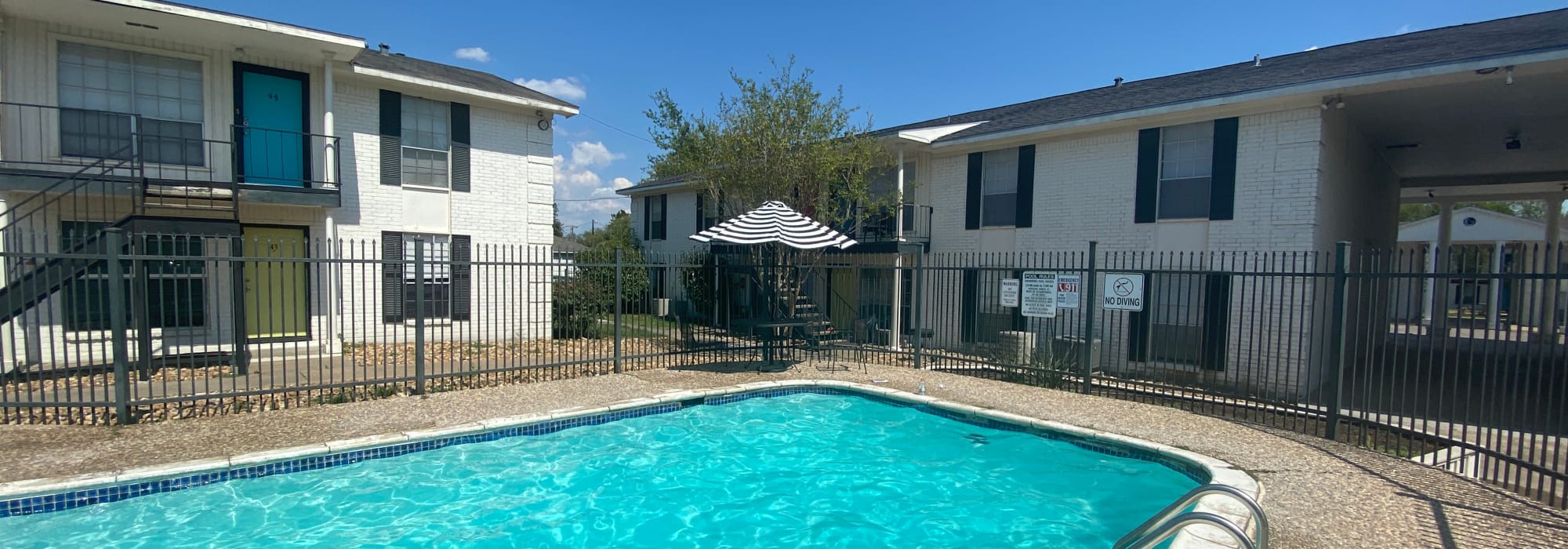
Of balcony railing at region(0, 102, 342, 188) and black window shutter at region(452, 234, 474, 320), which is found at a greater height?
balcony railing at region(0, 102, 342, 188)

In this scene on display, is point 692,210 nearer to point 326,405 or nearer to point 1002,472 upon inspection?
point 326,405

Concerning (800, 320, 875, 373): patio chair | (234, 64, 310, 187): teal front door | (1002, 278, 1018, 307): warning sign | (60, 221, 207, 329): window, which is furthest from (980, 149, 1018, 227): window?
(60, 221, 207, 329): window

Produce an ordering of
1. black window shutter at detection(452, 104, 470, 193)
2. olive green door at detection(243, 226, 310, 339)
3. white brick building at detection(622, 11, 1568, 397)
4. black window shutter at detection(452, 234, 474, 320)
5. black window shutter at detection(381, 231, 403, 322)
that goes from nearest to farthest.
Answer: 1. white brick building at detection(622, 11, 1568, 397)
2. olive green door at detection(243, 226, 310, 339)
3. black window shutter at detection(381, 231, 403, 322)
4. black window shutter at detection(452, 234, 474, 320)
5. black window shutter at detection(452, 104, 470, 193)

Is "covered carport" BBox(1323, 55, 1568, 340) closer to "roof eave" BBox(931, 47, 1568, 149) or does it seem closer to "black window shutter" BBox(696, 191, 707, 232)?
"roof eave" BBox(931, 47, 1568, 149)

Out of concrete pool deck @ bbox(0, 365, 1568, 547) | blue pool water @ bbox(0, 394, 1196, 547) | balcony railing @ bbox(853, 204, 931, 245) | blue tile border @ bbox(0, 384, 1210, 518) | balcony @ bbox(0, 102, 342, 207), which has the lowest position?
blue pool water @ bbox(0, 394, 1196, 547)

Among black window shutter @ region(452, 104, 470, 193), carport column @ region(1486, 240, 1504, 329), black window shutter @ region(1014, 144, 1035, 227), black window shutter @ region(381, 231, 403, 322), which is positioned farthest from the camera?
black window shutter @ region(1014, 144, 1035, 227)

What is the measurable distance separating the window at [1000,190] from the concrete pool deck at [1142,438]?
5.51 meters

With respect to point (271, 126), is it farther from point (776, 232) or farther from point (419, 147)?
point (776, 232)

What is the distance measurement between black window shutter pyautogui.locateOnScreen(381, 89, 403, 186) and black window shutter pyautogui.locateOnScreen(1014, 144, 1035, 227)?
40.7 ft

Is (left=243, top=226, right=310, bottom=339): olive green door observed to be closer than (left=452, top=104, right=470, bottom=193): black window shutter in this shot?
Yes

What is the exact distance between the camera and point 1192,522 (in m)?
3.56

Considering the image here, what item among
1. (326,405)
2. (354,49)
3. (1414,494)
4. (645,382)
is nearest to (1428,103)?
(1414,494)

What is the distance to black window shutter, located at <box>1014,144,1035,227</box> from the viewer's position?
1360 centimetres

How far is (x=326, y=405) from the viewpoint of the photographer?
7590 millimetres
